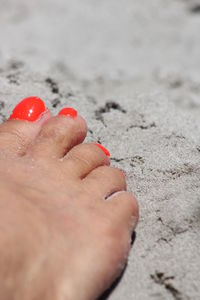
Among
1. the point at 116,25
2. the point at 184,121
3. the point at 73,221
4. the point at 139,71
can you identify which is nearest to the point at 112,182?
the point at 73,221

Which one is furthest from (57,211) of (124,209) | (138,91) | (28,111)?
(138,91)

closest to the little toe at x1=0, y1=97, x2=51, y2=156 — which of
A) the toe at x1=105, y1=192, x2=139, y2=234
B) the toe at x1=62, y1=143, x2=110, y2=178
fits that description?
the toe at x1=62, y1=143, x2=110, y2=178

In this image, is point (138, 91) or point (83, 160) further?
point (138, 91)

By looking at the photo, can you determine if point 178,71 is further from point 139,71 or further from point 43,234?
point 43,234

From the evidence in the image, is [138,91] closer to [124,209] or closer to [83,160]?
[83,160]

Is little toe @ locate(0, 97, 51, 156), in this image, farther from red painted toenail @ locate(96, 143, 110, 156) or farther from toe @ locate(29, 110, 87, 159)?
red painted toenail @ locate(96, 143, 110, 156)

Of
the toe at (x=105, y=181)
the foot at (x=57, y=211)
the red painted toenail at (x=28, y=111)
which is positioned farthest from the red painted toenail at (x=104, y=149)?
the red painted toenail at (x=28, y=111)

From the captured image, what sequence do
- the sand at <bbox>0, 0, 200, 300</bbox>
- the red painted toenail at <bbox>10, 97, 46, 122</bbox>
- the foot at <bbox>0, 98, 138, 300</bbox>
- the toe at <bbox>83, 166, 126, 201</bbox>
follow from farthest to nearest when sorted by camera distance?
the red painted toenail at <bbox>10, 97, 46, 122</bbox>
the toe at <bbox>83, 166, 126, 201</bbox>
the sand at <bbox>0, 0, 200, 300</bbox>
the foot at <bbox>0, 98, 138, 300</bbox>
